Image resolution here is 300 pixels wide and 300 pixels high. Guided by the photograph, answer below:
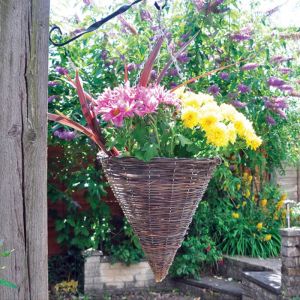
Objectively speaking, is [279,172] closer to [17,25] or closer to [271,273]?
[271,273]

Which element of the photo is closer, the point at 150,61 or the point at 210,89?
the point at 150,61

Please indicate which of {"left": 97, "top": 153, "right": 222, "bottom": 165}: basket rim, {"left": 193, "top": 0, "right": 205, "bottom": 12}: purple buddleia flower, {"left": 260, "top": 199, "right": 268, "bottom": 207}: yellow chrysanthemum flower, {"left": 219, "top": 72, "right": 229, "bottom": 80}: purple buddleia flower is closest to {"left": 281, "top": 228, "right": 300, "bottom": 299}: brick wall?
{"left": 219, "top": 72, "right": 229, "bottom": 80}: purple buddleia flower

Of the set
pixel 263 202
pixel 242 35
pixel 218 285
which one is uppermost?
pixel 242 35

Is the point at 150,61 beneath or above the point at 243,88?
beneath

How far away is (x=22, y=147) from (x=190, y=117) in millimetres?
468

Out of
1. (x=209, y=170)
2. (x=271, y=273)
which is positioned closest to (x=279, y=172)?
(x=271, y=273)

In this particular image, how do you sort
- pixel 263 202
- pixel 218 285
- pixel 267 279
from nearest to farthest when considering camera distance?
pixel 267 279, pixel 218 285, pixel 263 202

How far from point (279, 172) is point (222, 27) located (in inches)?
104

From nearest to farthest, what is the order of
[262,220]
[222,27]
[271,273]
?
[222,27]
[271,273]
[262,220]

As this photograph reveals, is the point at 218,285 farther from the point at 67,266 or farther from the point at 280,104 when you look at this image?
the point at 280,104

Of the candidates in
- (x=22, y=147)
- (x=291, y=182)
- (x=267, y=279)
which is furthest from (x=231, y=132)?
(x=291, y=182)

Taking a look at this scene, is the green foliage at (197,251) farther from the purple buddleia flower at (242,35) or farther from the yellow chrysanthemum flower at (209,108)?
the yellow chrysanthemum flower at (209,108)

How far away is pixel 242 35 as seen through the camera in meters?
4.43

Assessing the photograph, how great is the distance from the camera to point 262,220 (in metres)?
6.21
